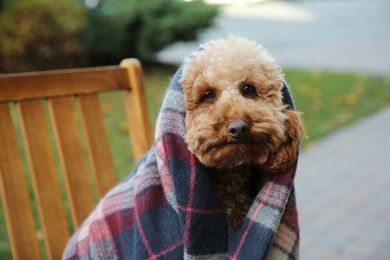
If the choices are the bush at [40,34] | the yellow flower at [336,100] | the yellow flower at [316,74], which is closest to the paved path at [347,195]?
the yellow flower at [336,100]

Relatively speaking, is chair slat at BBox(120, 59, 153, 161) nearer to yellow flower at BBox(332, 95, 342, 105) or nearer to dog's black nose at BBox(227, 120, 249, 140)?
dog's black nose at BBox(227, 120, 249, 140)

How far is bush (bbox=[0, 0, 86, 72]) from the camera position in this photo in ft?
20.5

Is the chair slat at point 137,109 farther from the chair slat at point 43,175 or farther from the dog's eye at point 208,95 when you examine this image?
the dog's eye at point 208,95

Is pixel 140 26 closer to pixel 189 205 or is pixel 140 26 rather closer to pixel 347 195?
pixel 347 195

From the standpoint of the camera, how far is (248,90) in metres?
1.48

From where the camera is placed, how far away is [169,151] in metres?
1.42

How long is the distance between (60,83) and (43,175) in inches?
13.9

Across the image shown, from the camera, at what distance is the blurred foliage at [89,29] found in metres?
6.29

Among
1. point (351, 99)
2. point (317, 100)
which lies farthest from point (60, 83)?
point (351, 99)

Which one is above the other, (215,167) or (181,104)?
(181,104)

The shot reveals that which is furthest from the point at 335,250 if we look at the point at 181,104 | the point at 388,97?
the point at 388,97

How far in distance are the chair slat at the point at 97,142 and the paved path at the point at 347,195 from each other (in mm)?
1735

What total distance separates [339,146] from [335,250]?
2.22 meters

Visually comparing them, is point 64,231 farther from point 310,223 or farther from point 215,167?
point 310,223
